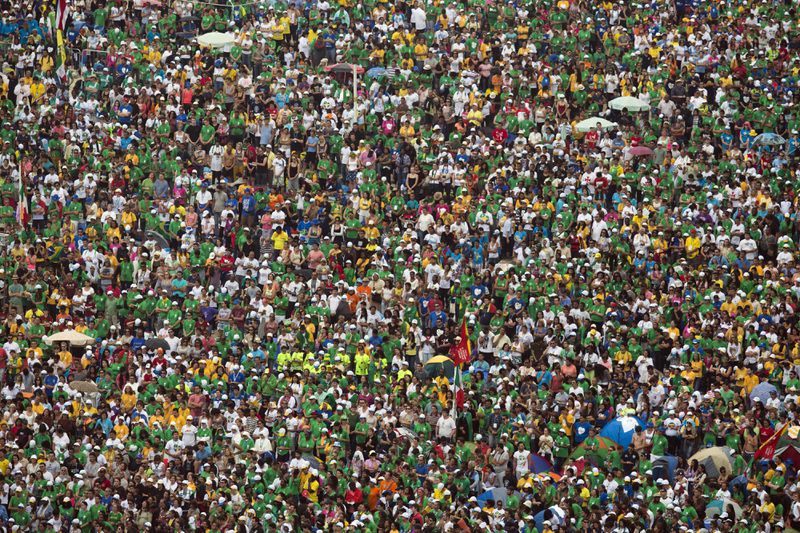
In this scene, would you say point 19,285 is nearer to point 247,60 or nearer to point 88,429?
point 88,429

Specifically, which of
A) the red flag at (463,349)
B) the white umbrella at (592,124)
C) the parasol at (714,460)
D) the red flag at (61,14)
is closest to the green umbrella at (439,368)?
the red flag at (463,349)

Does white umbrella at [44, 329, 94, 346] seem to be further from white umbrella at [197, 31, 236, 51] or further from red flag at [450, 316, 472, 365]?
white umbrella at [197, 31, 236, 51]

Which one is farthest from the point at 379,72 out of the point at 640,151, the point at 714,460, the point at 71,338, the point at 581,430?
the point at 714,460

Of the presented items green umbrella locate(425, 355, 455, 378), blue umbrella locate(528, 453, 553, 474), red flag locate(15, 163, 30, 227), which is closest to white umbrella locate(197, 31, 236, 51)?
red flag locate(15, 163, 30, 227)

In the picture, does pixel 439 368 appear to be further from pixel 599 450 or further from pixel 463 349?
pixel 599 450

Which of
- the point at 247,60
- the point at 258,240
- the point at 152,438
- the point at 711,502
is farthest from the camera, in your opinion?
the point at 247,60

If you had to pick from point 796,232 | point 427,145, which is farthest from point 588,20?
point 796,232

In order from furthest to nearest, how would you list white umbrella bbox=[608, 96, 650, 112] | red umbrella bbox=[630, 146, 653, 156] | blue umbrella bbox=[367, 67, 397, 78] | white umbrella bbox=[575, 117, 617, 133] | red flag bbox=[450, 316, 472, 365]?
blue umbrella bbox=[367, 67, 397, 78] → white umbrella bbox=[608, 96, 650, 112] → white umbrella bbox=[575, 117, 617, 133] → red umbrella bbox=[630, 146, 653, 156] → red flag bbox=[450, 316, 472, 365]
